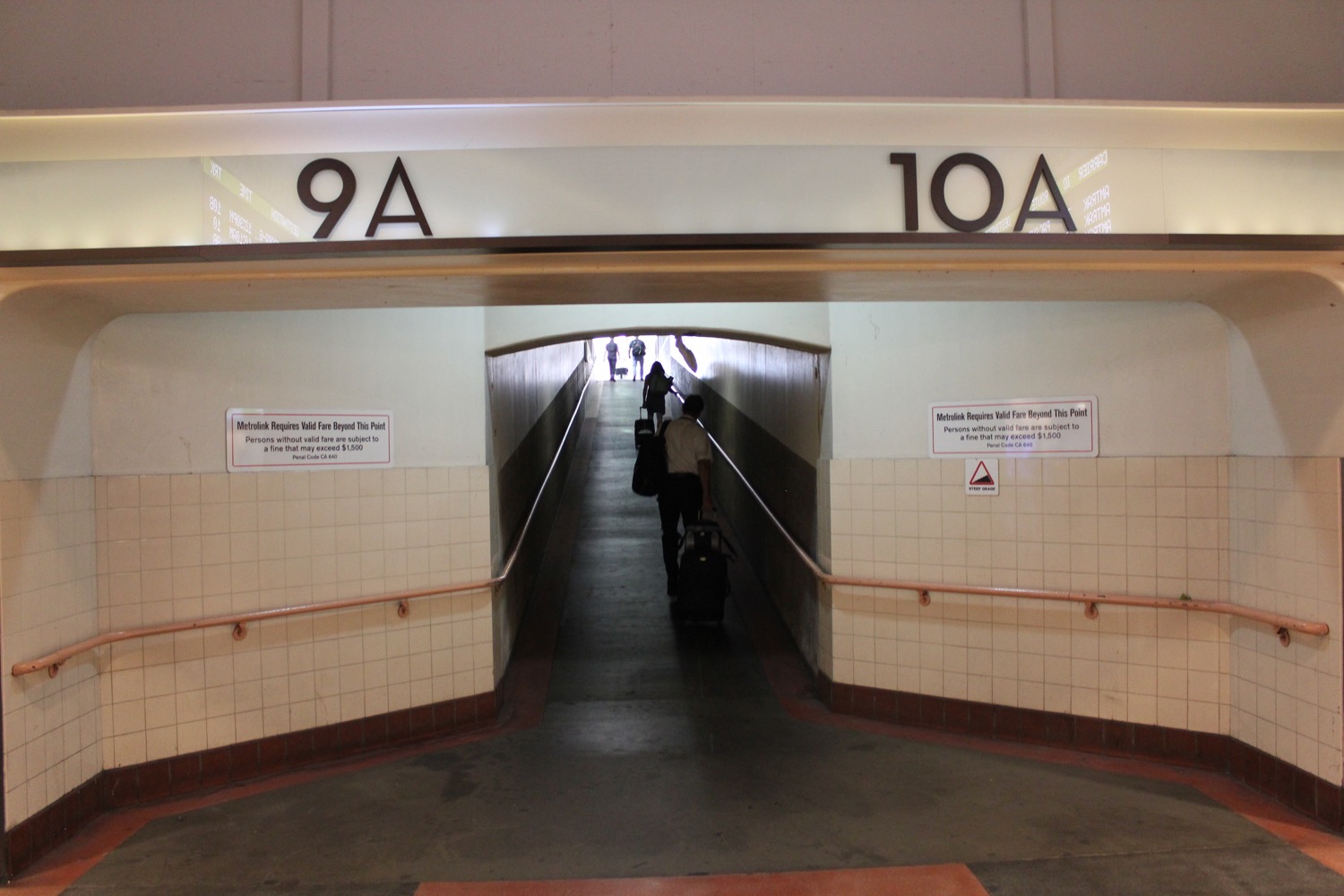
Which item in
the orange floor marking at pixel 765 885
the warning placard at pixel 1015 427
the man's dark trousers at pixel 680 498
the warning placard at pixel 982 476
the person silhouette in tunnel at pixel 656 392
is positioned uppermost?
the person silhouette in tunnel at pixel 656 392

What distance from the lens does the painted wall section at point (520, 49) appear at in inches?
135

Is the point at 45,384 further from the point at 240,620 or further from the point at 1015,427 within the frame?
the point at 1015,427

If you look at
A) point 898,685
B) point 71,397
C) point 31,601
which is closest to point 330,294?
point 71,397

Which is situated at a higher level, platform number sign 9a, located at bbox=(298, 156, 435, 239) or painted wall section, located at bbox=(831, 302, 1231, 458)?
platform number sign 9a, located at bbox=(298, 156, 435, 239)

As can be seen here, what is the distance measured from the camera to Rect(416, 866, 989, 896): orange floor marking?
3314 mm

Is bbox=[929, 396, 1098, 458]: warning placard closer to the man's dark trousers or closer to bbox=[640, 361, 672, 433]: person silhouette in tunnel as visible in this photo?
the man's dark trousers

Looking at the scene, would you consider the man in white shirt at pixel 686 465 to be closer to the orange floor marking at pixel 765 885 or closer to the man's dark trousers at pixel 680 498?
the man's dark trousers at pixel 680 498

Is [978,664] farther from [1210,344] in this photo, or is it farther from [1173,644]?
[1210,344]

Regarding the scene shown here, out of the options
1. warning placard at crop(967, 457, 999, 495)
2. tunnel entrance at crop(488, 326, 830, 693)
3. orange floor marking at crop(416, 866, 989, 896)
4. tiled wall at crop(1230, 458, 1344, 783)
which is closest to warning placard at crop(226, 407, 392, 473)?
tunnel entrance at crop(488, 326, 830, 693)

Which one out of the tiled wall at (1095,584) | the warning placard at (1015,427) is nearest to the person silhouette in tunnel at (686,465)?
the tiled wall at (1095,584)

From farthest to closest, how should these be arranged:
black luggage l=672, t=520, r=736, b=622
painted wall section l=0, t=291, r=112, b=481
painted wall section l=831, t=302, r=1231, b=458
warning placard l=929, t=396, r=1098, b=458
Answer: black luggage l=672, t=520, r=736, b=622 → warning placard l=929, t=396, r=1098, b=458 → painted wall section l=831, t=302, r=1231, b=458 → painted wall section l=0, t=291, r=112, b=481

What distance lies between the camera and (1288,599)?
3990mm

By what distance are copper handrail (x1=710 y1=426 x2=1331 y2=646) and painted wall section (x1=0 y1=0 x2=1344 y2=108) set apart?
2.52m

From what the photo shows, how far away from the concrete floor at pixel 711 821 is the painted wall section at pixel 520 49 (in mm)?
3155
